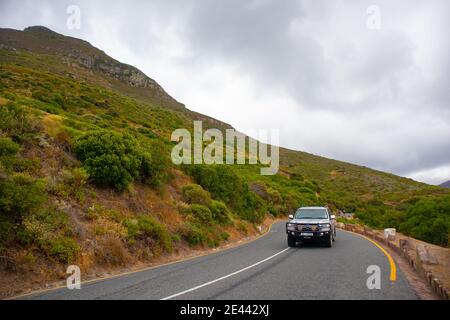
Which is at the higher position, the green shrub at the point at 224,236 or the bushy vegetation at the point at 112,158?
the bushy vegetation at the point at 112,158

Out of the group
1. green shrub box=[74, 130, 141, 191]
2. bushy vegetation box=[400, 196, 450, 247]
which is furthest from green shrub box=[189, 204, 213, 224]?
bushy vegetation box=[400, 196, 450, 247]

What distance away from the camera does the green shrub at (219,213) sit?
23156 mm

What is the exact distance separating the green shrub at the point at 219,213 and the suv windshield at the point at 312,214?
21.8 feet

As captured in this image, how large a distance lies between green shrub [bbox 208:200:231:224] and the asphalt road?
976 cm

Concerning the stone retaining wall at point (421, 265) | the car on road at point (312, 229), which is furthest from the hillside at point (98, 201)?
the stone retaining wall at point (421, 265)

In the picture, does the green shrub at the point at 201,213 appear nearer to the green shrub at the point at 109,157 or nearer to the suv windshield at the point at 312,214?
the green shrub at the point at 109,157

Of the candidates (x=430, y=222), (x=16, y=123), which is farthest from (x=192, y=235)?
(x=430, y=222)

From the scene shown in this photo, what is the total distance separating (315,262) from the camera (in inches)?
476

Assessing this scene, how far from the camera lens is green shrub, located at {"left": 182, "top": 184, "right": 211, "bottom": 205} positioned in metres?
22.8

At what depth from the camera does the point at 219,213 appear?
76.6ft

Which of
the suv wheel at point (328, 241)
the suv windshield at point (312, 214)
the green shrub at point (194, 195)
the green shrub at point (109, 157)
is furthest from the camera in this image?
the green shrub at point (194, 195)

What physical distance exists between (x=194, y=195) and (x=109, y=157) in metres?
7.17

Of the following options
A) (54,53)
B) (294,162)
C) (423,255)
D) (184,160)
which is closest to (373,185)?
(294,162)

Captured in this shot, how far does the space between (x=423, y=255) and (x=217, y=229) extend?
1232 centimetres
